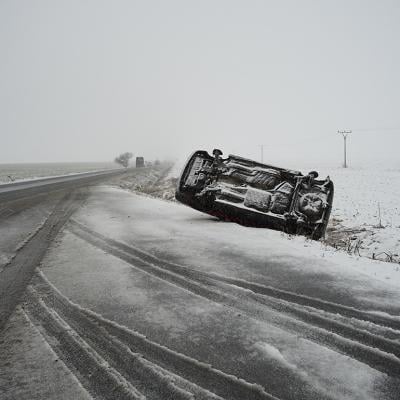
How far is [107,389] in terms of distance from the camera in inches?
78.9

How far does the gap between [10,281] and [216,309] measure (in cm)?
250

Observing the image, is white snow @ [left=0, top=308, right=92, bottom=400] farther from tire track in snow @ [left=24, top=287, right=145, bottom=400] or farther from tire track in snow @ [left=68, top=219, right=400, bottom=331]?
tire track in snow @ [left=68, top=219, right=400, bottom=331]

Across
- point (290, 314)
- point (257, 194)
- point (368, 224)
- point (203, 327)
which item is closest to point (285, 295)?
point (290, 314)

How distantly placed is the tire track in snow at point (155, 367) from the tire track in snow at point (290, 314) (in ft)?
2.90

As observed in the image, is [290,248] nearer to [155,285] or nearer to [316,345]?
[155,285]

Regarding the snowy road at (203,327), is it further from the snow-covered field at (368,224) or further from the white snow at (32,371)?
the snow-covered field at (368,224)

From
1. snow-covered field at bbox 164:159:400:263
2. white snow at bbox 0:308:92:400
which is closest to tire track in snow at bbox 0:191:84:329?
white snow at bbox 0:308:92:400

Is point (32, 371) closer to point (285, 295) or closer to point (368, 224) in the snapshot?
point (285, 295)

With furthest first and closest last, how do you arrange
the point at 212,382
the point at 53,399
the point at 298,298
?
the point at 298,298
the point at 212,382
the point at 53,399

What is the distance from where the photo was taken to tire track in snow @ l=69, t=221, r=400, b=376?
94.9 inches

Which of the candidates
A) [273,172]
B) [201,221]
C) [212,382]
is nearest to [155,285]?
[212,382]

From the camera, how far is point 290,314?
3.03 metres

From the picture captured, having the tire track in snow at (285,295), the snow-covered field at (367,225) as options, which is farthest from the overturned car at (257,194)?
the tire track in snow at (285,295)

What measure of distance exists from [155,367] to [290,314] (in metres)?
1.39
